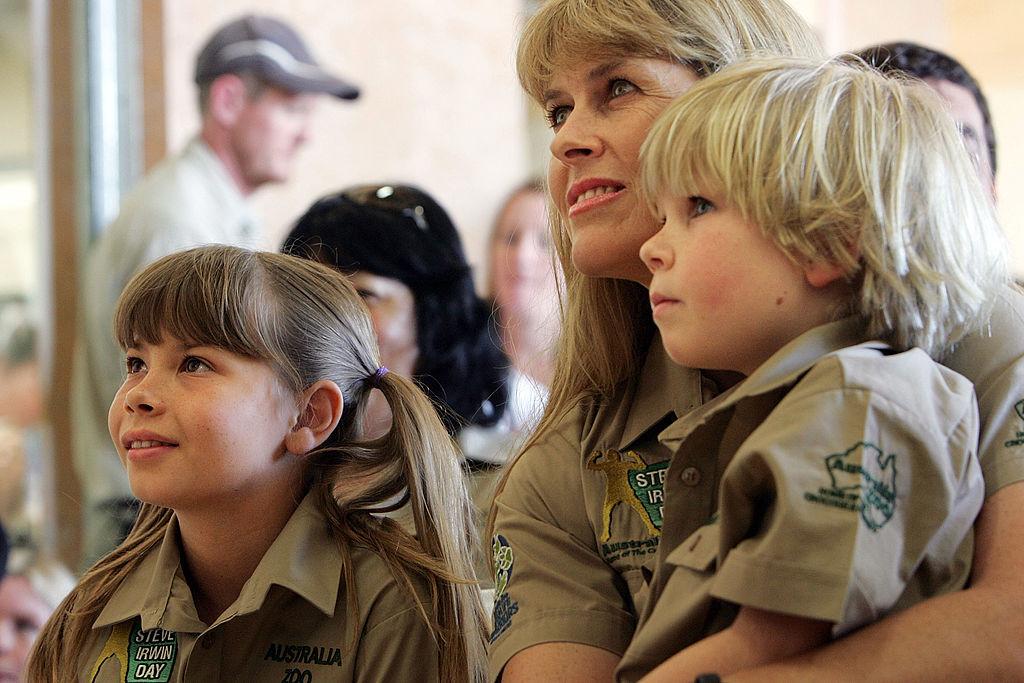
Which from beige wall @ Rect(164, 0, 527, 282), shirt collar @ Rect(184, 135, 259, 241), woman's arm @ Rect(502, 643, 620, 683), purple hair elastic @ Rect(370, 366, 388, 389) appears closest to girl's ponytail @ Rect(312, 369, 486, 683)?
purple hair elastic @ Rect(370, 366, 388, 389)

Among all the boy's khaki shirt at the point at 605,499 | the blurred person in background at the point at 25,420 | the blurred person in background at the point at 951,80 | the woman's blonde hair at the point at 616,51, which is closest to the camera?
the boy's khaki shirt at the point at 605,499

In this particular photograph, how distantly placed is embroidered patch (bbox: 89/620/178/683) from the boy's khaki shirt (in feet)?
1.46

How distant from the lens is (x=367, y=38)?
14.5 ft

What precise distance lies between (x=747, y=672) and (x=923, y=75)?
1532 millimetres

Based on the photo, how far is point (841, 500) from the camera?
0.94 meters

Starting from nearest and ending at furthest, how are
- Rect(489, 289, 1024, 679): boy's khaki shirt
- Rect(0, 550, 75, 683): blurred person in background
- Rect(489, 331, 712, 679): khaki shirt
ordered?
Rect(489, 289, 1024, 679): boy's khaki shirt → Rect(489, 331, 712, 679): khaki shirt → Rect(0, 550, 75, 683): blurred person in background

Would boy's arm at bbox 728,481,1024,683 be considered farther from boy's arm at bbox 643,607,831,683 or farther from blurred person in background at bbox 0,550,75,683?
blurred person in background at bbox 0,550,75,683

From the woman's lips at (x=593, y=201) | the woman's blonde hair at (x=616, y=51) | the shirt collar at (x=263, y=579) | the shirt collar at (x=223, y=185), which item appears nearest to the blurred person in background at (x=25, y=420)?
the shirt collar at (x=223, y=185)

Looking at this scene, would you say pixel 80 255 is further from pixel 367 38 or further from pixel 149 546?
pixel 149 546

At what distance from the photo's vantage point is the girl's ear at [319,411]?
1.60 meters

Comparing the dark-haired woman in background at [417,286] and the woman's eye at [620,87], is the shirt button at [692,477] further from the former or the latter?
the dark-haired woman in background at [417,286]

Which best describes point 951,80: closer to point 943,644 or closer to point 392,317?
point 392,317

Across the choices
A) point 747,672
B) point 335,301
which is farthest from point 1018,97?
point 747,672

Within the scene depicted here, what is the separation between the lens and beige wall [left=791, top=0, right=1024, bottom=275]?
518 cm
